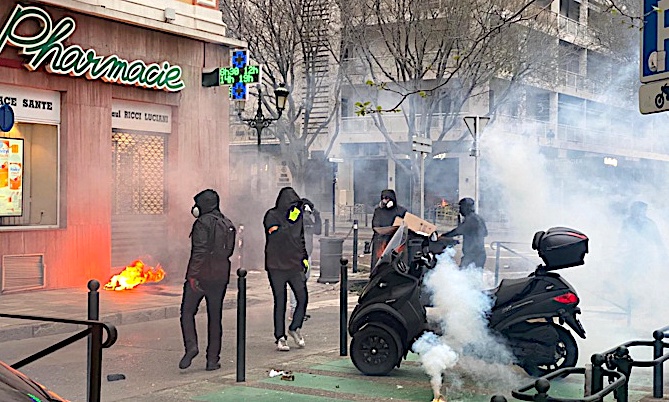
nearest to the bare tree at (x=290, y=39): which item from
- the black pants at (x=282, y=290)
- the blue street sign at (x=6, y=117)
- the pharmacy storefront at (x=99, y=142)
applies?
the pharmacy storefront at (x=99, y=142)

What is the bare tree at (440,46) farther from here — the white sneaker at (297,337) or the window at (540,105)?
the white sneaker at (297,337)

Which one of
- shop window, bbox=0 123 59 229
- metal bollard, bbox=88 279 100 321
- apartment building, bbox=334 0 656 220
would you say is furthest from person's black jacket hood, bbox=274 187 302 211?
apartment building, bbox=334 0 656 220

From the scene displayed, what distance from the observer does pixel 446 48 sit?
22.7 meters

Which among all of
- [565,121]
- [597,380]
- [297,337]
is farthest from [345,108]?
[597,380]

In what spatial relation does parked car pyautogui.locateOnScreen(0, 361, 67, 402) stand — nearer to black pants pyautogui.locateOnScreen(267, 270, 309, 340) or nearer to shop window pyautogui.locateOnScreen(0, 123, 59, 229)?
black pants pyautogui.locateOnScreen(267, 270, 309, 340)

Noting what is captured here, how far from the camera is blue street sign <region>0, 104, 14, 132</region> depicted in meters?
12.9

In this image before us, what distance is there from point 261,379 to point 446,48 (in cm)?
1619

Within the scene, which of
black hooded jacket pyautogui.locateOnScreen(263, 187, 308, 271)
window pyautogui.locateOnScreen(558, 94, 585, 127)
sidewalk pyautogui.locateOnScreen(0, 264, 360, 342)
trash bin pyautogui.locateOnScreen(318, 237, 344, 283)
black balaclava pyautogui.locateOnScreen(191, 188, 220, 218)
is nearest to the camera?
black balaclava pyautogui.locateOnScreen(191, 188, 220, 218)

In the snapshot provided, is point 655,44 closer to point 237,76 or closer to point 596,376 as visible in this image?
point 596,376

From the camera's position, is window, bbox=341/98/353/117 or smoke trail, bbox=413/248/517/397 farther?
window, bbox=341/98/353/117

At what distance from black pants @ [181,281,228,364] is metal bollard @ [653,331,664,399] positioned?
12.9 ft

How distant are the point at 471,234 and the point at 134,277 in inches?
234

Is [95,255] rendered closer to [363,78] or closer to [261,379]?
[261,379]

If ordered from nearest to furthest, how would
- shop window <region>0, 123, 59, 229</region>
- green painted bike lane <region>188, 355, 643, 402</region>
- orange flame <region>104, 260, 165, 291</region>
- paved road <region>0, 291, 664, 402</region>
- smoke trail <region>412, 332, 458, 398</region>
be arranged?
smoke trail <region>412, 332, 458, 398</region> → green painted bike lane <region>188, 355, 643, 402</region> → paved road <region>0, 291, 664, 402</region> → shop window <region>0, 123, 59, 229</region> → orange flame <region>104, 260, 165, 291</region>
